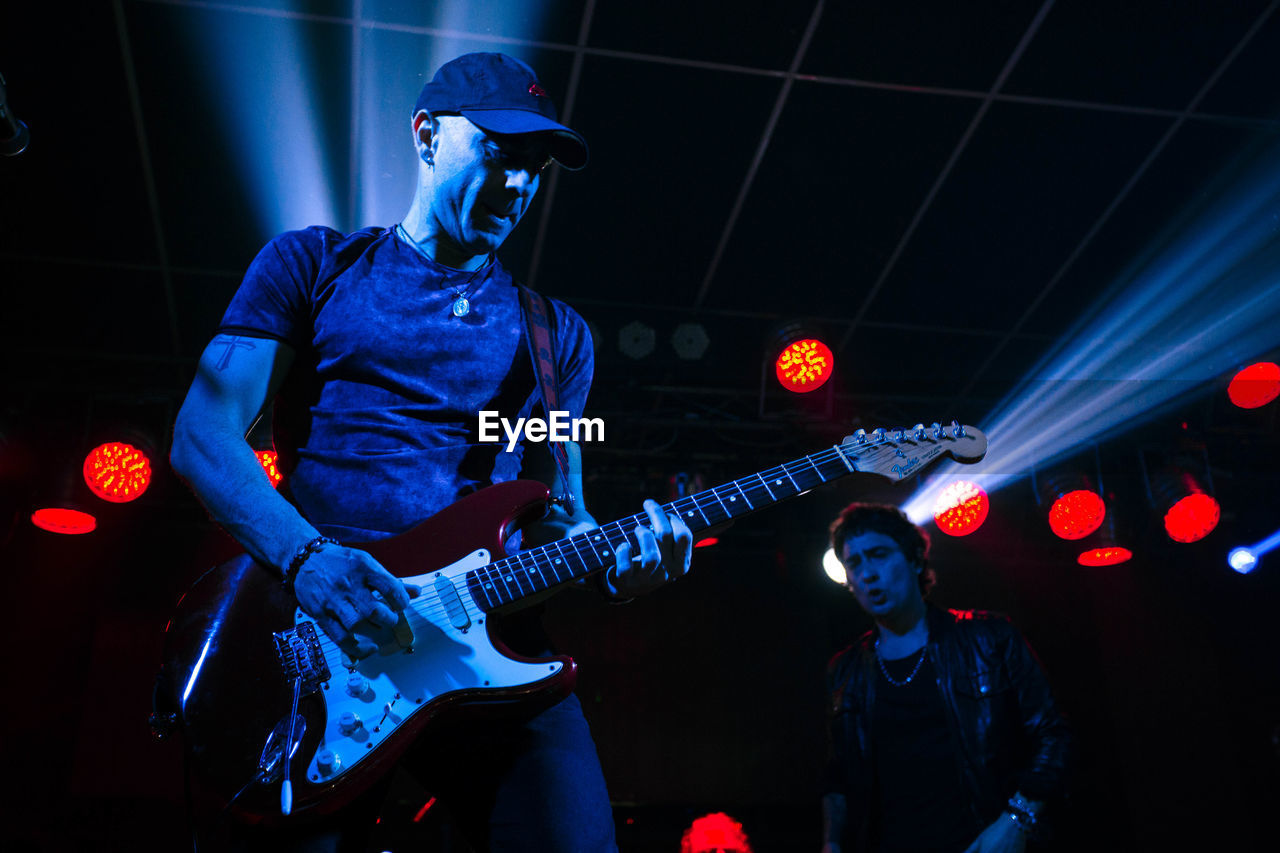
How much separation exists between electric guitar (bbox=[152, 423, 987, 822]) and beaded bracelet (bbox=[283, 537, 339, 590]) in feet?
0.18

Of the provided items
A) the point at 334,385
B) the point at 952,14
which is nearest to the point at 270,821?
the point at 334,385

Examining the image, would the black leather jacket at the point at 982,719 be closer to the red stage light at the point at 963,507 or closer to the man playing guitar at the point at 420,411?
the man playing guitar at the point at 420,411

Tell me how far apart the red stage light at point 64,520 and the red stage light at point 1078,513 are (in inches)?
248

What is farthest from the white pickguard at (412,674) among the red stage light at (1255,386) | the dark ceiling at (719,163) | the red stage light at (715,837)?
the red stage light at (1255,386)

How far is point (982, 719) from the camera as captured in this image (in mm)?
3490

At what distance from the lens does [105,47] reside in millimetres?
3740

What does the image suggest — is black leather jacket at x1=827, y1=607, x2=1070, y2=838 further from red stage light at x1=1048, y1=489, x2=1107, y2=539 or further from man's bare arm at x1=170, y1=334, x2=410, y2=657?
man's bare arm at x1=170, y1=334, x2=410, y2=657

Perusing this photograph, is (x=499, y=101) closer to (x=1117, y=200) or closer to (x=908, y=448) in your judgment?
(x=908, y=448)

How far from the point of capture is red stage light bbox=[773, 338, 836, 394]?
516 cm

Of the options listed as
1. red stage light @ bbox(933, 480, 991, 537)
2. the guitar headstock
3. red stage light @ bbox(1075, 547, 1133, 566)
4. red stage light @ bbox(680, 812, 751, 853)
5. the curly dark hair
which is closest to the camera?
the guitar headstock

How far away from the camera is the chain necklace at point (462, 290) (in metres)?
1.86

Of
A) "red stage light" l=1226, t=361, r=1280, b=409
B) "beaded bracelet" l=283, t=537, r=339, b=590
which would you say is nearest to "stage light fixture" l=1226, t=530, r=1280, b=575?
"red stage light" l=1226, t=361, r=1280, b=409

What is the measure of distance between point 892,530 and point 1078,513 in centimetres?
257

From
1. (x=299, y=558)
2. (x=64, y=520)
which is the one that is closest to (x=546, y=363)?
(x=299, y=558)
